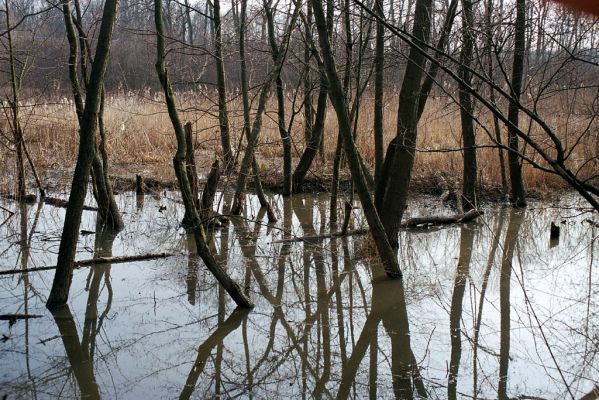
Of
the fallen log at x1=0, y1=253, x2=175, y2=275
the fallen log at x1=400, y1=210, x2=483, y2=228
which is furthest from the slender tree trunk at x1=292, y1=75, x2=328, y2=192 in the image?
the fallen log at x1=0, y1=253, x2=175, y2=275

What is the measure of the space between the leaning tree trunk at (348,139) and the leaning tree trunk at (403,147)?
713mm

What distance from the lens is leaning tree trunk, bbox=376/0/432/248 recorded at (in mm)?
5926

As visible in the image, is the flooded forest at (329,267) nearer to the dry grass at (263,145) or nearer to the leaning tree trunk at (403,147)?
the leaning tree trunk at (403,147)

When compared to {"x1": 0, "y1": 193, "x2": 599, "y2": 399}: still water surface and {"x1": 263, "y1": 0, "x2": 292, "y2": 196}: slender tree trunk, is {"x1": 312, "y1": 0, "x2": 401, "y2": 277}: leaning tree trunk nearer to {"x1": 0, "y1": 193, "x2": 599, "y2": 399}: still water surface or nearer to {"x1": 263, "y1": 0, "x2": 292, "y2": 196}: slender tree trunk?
{"x1": 0, "y1": 193, "x2": 599, "y2": 399}: still water surface

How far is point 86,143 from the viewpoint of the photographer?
4477mm

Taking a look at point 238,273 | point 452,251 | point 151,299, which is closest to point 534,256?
point 452,251

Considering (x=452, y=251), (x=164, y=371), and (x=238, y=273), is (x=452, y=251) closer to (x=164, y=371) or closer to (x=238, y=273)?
(x=238, y=273)

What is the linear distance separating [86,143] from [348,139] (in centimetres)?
189

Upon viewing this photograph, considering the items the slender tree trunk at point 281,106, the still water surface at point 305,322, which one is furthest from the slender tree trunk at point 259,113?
the still water surface at point 305,322

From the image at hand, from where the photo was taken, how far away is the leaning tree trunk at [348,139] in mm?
4789

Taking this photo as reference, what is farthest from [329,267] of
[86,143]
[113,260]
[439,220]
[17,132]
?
[17,132]

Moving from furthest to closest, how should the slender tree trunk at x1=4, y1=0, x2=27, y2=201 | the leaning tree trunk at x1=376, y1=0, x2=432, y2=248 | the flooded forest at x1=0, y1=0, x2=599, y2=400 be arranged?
1. the slender tree trunk at x1=4, y1=0, x2=27, y2=201
2. the leaning tree trunk at x1=376, y1=0, x2=432, y2=248
3. the flooded forest at x1=0, y1=0, x2=599, y2=400

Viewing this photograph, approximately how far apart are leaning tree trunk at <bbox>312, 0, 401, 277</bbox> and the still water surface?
34 cm

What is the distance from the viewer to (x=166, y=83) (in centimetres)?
453
